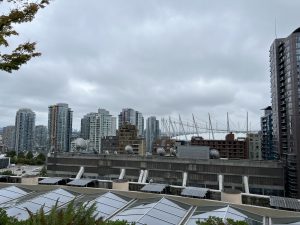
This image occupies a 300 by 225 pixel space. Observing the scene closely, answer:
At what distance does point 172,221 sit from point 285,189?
5745cm

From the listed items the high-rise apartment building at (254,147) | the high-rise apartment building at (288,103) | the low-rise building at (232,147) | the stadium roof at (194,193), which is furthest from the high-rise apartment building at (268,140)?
the stadium roof at (194,193)

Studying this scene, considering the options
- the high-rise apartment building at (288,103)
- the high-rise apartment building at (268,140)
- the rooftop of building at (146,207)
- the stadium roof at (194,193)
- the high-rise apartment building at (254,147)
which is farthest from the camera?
the high-rise apartment building at (254,147)

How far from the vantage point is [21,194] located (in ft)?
89.2

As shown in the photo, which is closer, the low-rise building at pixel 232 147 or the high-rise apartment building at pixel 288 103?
the high-rise apartment building at pixel 288 103

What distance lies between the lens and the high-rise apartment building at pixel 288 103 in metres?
66.5

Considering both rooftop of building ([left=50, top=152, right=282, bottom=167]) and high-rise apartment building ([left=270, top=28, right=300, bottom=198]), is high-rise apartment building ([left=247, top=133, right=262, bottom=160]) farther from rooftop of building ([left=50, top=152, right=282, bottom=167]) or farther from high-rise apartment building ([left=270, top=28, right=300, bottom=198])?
rooftop of building ([left=50, top=152, right=282, bottom=167])

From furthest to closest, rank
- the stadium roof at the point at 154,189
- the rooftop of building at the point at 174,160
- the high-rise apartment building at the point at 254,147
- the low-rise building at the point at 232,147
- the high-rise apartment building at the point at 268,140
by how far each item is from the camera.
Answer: the high-rise apartment building at the point at 254,147 → the low-rise building at the point at 232,147 → the high-rise apartment building at the point at 268,140 → the rooftop of building at the point at 174,160 → the stadium roof at the point at 154,189

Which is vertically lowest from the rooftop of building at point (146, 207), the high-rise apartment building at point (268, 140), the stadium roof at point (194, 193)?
the rooftop of building at point (146, 207)

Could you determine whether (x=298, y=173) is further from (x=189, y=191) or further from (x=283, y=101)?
(x=189, y=191)

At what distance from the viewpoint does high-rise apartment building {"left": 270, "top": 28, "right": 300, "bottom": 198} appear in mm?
66500

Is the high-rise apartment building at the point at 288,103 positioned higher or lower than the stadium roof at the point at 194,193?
higher

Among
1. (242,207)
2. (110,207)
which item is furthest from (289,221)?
(110,207)

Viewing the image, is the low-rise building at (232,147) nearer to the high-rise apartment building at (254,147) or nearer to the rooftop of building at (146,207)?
the high-rise apartment building at (254,147)

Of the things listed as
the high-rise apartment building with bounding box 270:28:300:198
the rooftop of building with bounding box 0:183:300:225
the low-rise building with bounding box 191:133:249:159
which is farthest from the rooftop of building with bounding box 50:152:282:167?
the low-rise building with bounding box 191:133:249:159
